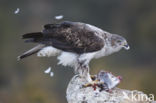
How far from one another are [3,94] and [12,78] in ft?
1.37

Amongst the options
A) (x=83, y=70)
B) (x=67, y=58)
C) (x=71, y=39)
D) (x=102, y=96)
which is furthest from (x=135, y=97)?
(x=71, y=39)

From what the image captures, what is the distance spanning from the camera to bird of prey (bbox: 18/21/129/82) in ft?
24.8

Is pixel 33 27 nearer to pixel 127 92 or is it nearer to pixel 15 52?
pixel 15 52

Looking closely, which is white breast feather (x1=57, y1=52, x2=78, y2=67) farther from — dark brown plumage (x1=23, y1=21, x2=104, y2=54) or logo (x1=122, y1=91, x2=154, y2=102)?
logo (x1=122, y1=91, x2=154, y2=102)

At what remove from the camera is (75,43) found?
299 inches

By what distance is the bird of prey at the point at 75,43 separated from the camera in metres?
7.56

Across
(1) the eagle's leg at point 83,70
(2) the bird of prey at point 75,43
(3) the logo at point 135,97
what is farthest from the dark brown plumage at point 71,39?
(3) the logo at point 135,97

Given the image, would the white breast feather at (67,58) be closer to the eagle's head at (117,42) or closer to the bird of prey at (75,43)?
the bird of prey at (75,43)

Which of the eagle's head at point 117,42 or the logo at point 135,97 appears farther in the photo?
the eagle's head at point 117,42

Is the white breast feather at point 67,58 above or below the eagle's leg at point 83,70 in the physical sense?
above

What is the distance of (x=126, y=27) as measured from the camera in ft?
43.9

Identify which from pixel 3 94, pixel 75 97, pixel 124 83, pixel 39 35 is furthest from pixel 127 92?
pixel 3 94

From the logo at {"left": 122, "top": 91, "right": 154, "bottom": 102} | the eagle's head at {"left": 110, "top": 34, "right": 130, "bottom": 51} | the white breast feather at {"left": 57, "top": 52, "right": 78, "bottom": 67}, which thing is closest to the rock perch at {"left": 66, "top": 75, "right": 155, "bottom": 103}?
the logo at {"left": 122, "top": 91, "right": 154, "bottom": 102}

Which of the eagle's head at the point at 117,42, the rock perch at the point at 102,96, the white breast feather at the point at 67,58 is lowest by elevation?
the rock perch at the point at 102,96
